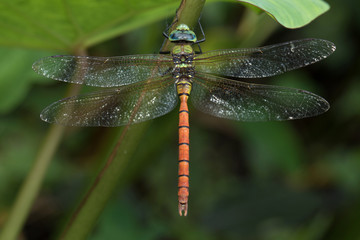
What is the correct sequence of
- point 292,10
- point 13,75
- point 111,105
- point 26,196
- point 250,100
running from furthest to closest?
point 13,75 → point 250,100 → point 111,105 → point 26,196 → point 292,10

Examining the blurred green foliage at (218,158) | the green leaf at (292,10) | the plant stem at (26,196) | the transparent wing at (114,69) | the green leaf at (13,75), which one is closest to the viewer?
the green leaf at (292,10)

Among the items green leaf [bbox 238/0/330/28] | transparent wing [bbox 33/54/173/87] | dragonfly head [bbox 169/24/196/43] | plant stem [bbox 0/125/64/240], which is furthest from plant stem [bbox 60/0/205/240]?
transparent wing [bbox 33/54/173/87]

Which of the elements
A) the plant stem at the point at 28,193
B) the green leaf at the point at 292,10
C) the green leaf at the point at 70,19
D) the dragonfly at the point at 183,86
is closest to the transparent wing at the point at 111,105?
the dragonfly at the point at 183,86

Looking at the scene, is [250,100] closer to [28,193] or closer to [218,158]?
[28,193]

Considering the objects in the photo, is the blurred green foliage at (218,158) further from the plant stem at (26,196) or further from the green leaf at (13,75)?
the plant stem at (26,196)

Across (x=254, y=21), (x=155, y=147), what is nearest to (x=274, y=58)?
(x=155, y=147)

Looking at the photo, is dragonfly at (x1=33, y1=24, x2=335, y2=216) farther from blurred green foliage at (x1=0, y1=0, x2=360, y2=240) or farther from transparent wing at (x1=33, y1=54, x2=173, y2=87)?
blurred green foliage at (x1=0, y1=0, x2=360, y2=240)

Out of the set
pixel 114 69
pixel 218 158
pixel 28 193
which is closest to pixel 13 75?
A: pixel 114 69
